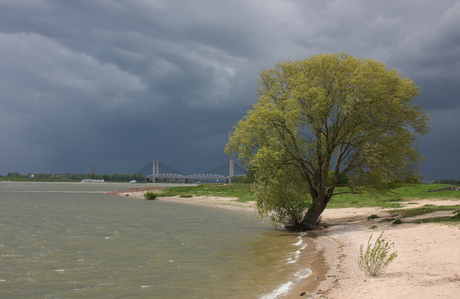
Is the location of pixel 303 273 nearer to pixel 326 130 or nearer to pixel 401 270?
pixel 401 270

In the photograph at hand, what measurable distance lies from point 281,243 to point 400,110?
39.6 feet

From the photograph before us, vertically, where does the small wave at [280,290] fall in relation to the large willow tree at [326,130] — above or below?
below

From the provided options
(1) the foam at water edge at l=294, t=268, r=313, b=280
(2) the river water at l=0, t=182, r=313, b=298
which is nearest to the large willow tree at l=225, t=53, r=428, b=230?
(2) the river water at l=0, t=182, r=313, b=298

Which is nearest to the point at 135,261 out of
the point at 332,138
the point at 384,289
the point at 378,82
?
the point at 384,289

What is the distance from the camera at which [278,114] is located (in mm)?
20141

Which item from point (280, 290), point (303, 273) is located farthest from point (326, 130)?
point (280, 290)

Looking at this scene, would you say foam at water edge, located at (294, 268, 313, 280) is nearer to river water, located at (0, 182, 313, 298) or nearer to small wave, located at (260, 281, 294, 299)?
river water, located at (0, 182, 313, 298)

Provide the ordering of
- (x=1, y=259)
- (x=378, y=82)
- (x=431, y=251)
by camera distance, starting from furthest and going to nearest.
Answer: (x=378, y=82) < (x=1, y=259) < (x=431, y=251)

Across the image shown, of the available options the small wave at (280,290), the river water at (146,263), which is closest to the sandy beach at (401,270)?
the small wave at (280,290)

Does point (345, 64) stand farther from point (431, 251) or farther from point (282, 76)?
point (431, 251)

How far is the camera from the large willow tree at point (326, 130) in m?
20.1

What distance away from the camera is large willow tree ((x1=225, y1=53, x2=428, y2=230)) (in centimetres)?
2014

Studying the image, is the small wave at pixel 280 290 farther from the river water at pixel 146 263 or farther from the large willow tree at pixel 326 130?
the large willow tree at pixel 326 130

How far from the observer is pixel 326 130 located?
21.4m
